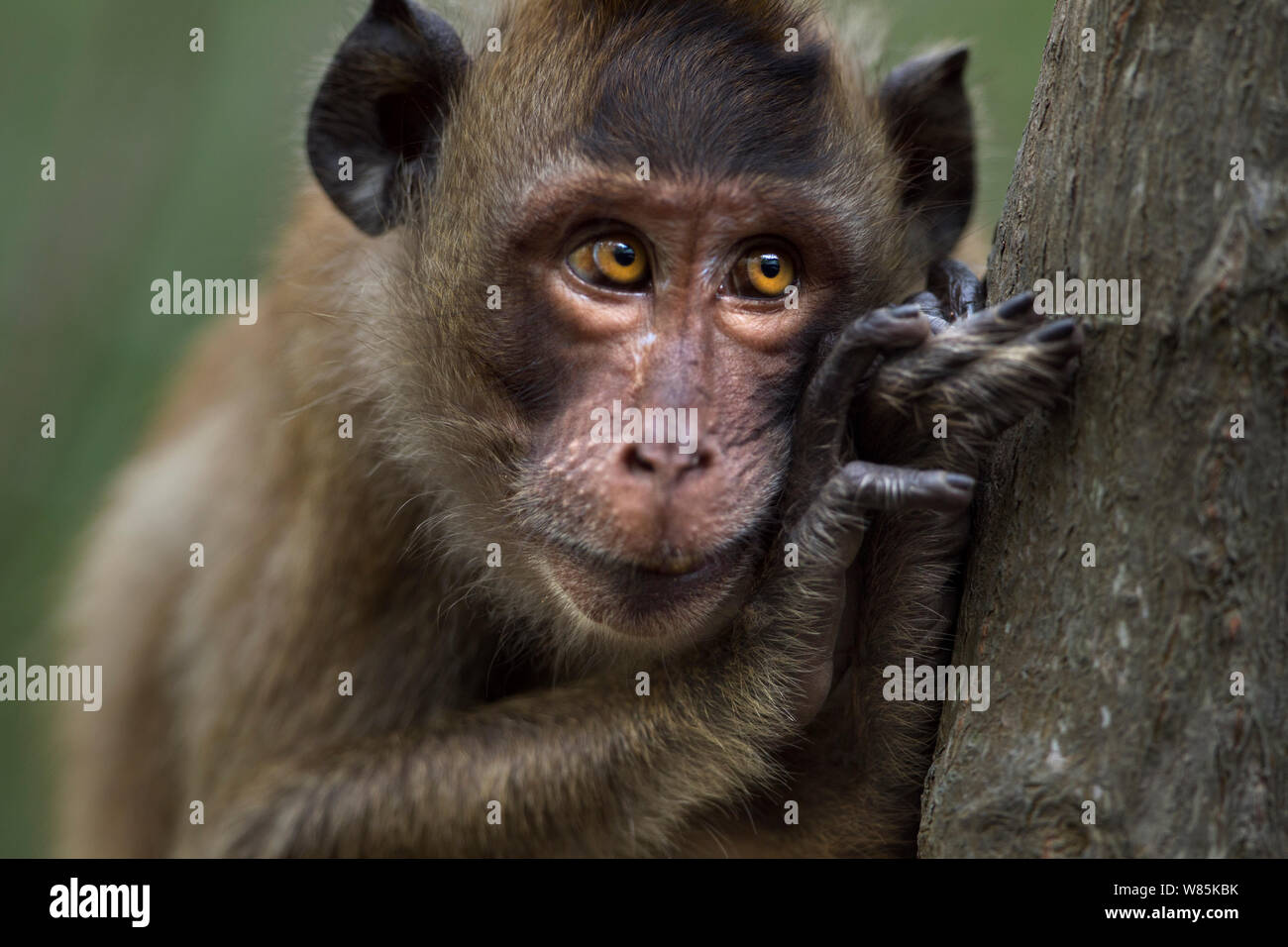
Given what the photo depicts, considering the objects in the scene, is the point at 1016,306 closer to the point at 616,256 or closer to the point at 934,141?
the point at 616,256

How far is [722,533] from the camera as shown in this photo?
158 inches

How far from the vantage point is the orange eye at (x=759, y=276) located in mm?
4508

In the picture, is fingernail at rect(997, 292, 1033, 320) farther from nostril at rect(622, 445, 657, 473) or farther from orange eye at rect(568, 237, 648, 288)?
orange eye at rect(568, 237, 648, 288)

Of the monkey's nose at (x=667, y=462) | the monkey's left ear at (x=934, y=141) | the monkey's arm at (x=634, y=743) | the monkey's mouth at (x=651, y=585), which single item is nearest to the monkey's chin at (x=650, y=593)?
the monkey's mouth at (x=651, y=585)

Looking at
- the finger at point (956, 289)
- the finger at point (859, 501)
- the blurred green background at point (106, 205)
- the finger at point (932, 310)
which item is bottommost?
the finger at point (859, 501)

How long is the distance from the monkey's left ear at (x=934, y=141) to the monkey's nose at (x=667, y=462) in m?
1.67

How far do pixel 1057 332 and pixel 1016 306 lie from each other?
23cm

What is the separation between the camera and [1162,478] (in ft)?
9.89

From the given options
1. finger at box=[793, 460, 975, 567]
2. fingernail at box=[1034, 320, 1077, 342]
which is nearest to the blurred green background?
finger at box=[793, 460, 975, 567]

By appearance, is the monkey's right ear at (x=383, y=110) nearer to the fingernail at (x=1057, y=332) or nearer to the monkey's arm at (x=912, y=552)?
the monkey's arm at (x=912, y=552)

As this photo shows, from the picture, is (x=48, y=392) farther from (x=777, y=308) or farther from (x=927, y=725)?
(x=927, y=725)

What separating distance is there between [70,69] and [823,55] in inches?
264

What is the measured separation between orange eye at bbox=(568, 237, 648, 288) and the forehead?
27cm

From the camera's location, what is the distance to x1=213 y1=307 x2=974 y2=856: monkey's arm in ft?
12.3
